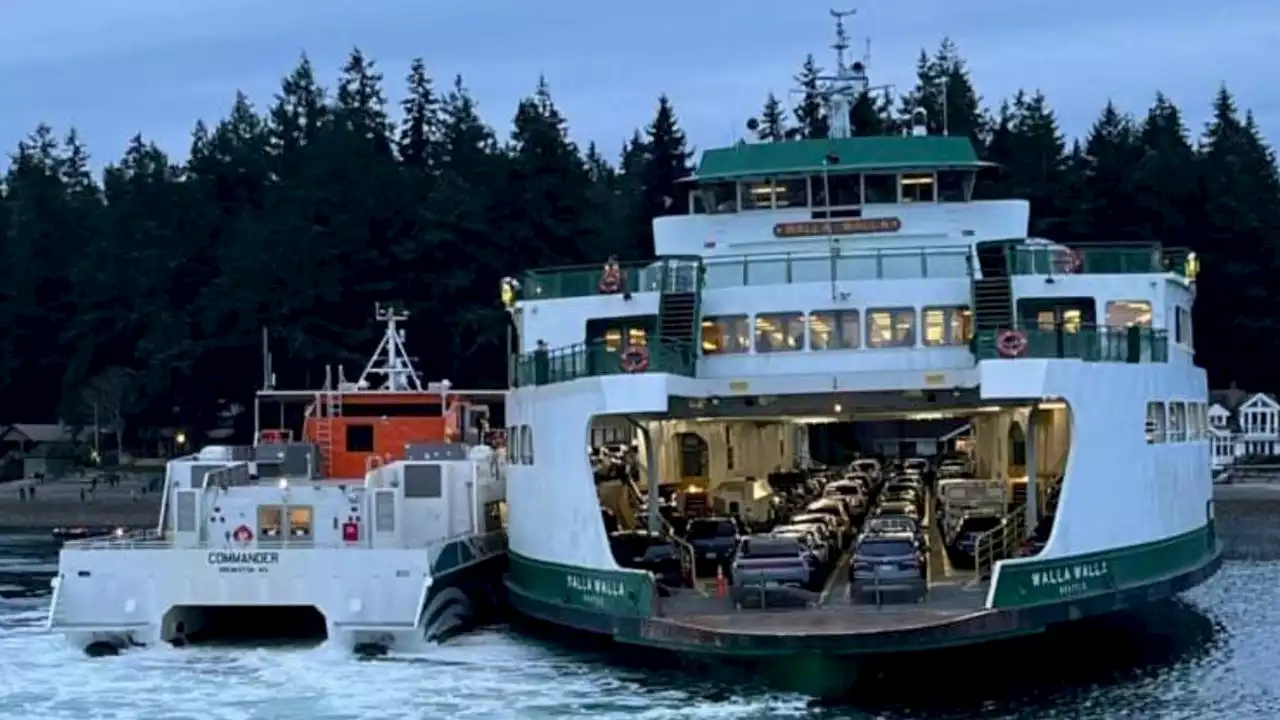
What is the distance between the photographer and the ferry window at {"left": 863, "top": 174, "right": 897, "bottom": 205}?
3566 centimetres

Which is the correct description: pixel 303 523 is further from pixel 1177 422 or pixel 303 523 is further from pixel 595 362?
pixel 1177 422

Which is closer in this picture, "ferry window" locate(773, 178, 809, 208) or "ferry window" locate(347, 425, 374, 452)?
"ferry window" locate(773, 178, 809, 208)

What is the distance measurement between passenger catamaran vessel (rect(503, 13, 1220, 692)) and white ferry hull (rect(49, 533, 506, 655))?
80.5 inches

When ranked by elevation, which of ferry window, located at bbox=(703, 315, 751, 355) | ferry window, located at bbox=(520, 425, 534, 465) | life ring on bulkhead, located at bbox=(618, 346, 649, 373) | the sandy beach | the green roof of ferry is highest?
the green roof of ferry

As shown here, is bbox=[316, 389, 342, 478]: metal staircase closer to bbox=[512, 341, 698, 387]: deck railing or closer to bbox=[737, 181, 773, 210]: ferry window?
bbox=[512, 341, 698, 387]: deck railing

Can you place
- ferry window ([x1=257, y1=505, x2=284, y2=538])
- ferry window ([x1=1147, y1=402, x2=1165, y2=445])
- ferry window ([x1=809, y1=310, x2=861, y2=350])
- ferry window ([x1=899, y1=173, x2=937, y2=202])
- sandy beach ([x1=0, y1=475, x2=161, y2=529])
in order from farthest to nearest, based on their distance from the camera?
sandy beach ([x1=0, y1=475, x2=161, y2=529]) < ferry window ([x1=899, y1=173, x2=937, y2=202]) < ferry window ([x1=257, y1=505, x2=284, y2=538]) < ferry window ([x1=809, y1=310, x2=861, y2=350]) < ferry window ([x1=1147, y1=402, x2=1165, y2=445])

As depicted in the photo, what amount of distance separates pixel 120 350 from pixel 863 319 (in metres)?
68.9

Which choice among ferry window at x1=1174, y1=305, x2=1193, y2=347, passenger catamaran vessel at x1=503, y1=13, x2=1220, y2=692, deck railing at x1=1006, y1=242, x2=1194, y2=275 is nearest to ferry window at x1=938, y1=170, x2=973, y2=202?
passenger catamaran vessel at x1=503, y1=13, x2=1220, y2=692

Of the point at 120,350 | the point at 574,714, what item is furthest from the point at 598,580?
the point at 120,350

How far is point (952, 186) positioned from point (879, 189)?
150 cm

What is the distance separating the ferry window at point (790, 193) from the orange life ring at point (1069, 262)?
528cm

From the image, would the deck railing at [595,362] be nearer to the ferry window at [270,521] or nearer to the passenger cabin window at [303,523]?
the passenger cabin window at [303,523]

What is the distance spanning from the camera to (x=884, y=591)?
2775 cm

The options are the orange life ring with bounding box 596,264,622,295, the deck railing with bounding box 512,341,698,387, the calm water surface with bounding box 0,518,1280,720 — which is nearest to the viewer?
the calm water surface with bounding box 0,518,1280,720
